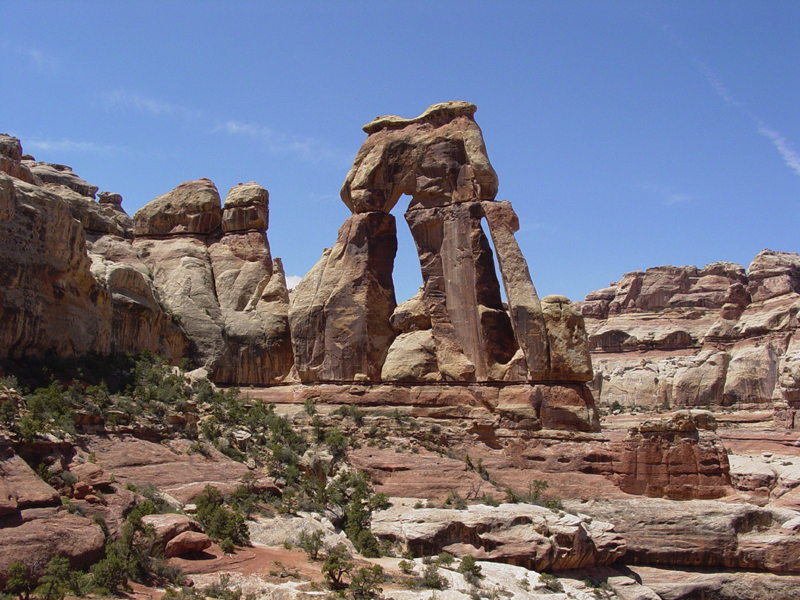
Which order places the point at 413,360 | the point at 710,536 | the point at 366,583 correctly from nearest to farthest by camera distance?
1. the point at 366,583
2. the point at 710,536
3. the point at 413,360

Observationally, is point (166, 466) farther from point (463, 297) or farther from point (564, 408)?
point (463, 297)

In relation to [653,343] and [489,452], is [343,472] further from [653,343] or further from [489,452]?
[653,343]

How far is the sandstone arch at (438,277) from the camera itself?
37156 millimetres

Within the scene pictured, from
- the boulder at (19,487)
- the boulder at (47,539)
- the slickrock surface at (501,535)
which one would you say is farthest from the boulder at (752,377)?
the boulder at (19,487)

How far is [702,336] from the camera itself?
92750mm

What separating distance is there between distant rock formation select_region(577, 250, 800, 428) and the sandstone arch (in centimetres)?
2944

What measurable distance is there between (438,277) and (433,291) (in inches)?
27.2

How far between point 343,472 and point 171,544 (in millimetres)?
12503

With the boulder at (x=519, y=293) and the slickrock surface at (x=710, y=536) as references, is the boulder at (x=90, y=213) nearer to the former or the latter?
the boulder at (x=519, y=293)

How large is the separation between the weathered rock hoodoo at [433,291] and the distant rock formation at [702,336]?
2939cm

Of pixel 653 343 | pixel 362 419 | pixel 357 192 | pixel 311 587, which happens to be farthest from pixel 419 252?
pixel 653 343

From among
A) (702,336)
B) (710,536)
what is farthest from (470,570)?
(702,336)

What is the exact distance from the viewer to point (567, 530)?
29.6m

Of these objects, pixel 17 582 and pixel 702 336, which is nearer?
pixel 17 582
